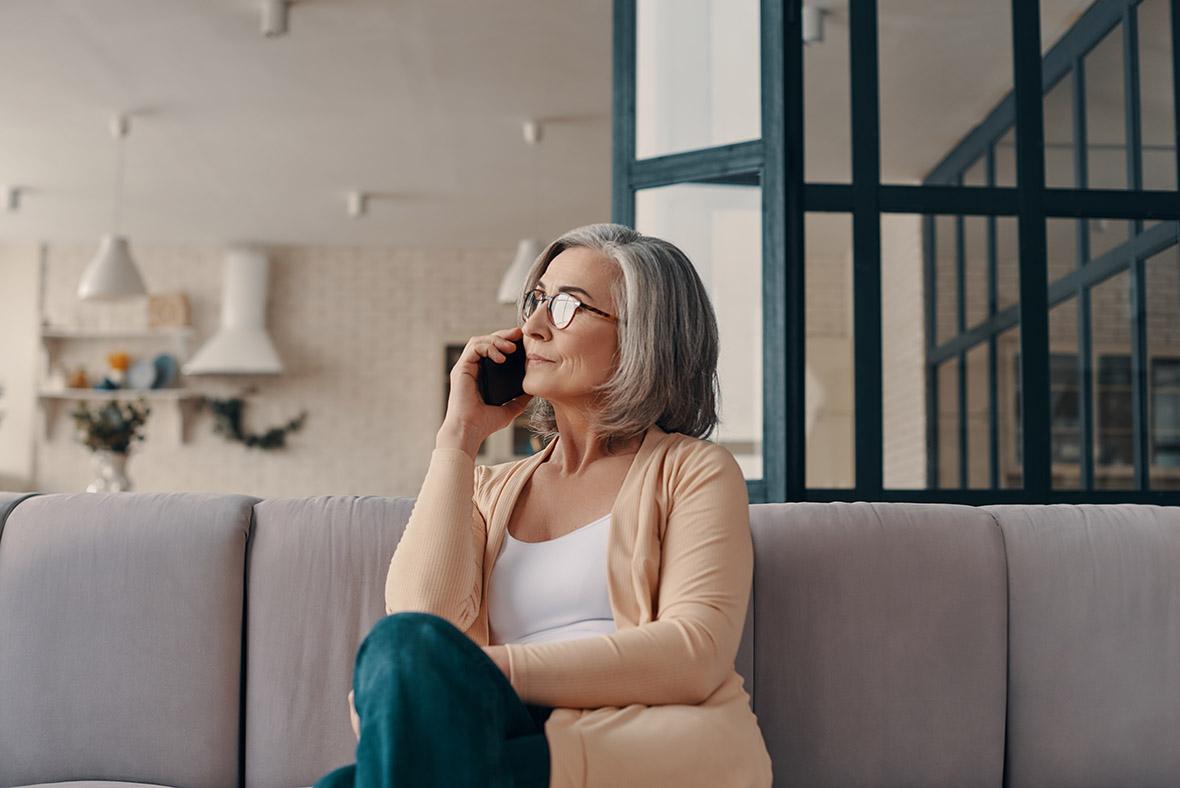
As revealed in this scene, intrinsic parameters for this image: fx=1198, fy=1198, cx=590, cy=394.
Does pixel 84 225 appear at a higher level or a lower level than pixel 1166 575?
higher

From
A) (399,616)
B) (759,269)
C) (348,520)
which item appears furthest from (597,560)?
(759,269)

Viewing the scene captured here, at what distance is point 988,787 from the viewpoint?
1878 mm

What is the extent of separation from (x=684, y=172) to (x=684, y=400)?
4.37ft

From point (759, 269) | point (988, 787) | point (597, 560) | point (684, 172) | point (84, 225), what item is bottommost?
point (988, 787)

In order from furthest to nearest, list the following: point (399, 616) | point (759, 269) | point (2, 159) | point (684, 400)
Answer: point (2, 159)
point (759, 269)
point (684, 400)
point (399, 616)

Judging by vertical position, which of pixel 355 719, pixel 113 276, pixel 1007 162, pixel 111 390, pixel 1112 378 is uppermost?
pixel 113 276

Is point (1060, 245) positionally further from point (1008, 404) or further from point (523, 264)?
point (523, 264)

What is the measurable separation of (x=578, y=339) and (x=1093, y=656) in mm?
978

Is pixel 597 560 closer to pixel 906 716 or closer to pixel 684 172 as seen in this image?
pixel 906 716

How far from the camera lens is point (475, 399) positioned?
1.78 m

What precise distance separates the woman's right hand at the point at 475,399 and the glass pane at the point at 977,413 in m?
2.46

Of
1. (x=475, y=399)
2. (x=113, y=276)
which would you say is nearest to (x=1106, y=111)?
(x=475, y=399)

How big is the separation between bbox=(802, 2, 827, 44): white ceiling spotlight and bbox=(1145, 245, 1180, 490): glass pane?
1.01 metres

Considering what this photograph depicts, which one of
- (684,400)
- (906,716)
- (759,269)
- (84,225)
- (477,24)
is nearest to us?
(684,400)
